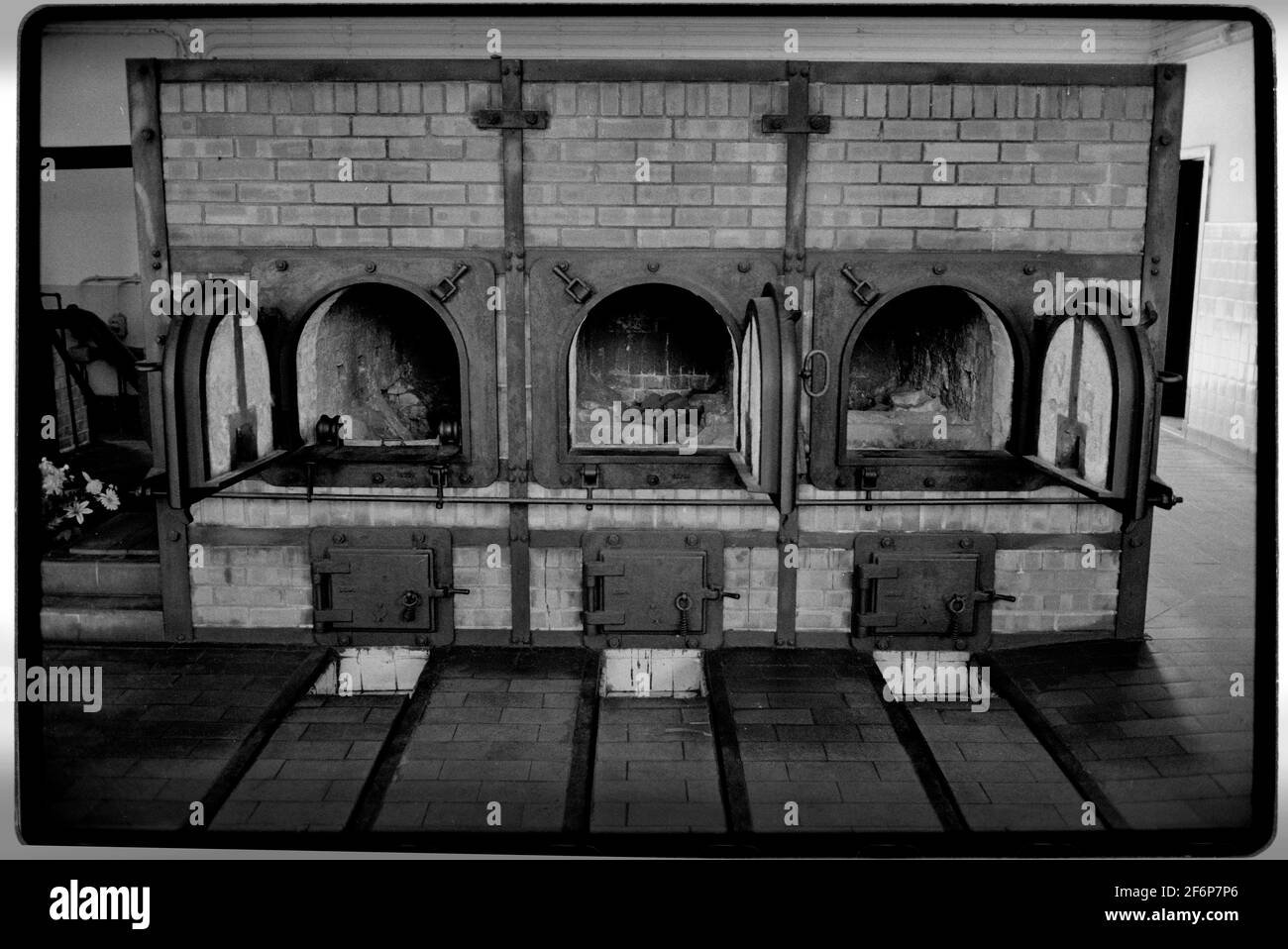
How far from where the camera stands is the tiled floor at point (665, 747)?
9.11 ft

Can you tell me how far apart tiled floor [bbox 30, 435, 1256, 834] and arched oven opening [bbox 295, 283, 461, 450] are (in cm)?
89

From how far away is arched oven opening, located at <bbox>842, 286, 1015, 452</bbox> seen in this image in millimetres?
3816

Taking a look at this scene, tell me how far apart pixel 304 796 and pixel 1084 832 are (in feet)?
6.89

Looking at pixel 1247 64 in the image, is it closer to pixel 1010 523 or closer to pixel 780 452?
pixel 1010 523

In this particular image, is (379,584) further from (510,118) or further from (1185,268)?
(1185,268)

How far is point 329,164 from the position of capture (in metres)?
3.52

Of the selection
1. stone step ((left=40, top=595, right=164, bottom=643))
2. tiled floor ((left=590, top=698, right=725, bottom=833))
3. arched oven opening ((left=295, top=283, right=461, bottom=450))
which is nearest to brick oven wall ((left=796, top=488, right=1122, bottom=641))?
tiled floor ((left=590, top=698, right=725, bottom=833))

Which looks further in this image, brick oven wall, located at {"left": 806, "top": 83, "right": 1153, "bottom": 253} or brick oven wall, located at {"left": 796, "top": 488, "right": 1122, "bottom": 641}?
brick oven wall, located at {"left": 796, "top": 488, "right": 1122, "bottom": 641}

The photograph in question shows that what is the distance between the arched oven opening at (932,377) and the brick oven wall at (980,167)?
0.96 ft

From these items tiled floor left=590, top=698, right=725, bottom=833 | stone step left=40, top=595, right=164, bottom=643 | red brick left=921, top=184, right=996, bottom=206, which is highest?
red brick left=921, top=184, right=996, bottom=206

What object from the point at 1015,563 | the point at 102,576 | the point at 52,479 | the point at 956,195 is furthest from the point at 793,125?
the point at 52,479

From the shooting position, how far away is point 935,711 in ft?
11.1

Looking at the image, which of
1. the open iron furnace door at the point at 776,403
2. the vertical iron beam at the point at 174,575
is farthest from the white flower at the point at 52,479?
the open iron furnace door at the point at 776,403

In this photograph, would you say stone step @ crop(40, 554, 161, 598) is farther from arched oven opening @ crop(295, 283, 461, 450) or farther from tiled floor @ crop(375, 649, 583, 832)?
tiled floor @ crop(375, 649, 583, 832)
